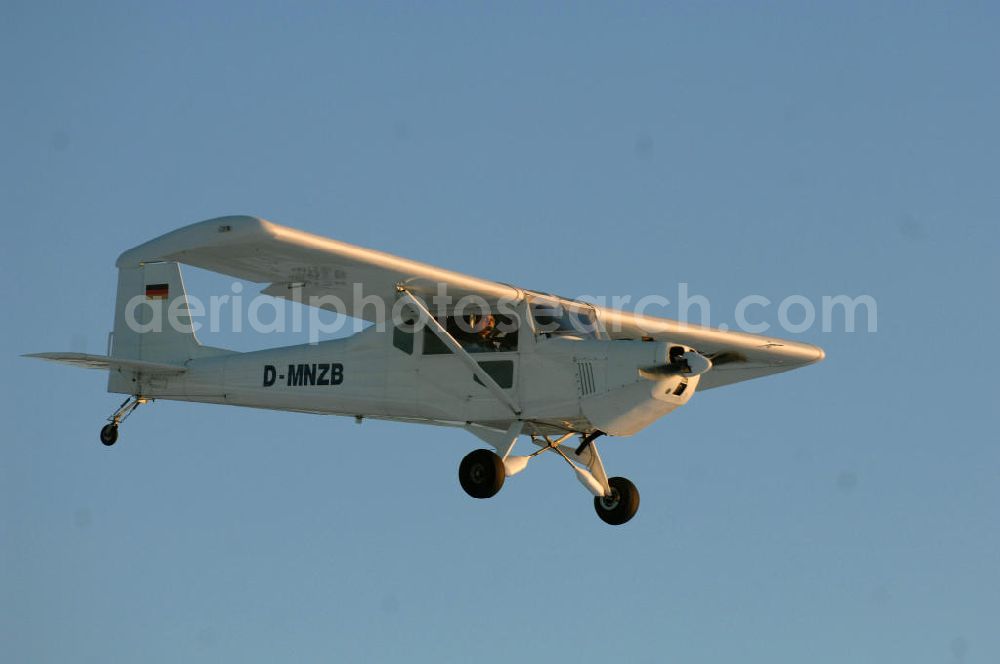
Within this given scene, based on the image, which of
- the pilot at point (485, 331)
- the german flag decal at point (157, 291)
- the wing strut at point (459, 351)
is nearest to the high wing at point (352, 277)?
the wing strut at point (459, 351)

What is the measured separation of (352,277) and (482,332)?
5.24ft

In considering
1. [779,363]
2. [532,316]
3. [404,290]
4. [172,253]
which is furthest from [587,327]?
[172,253]

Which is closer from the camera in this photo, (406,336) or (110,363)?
(406,336)

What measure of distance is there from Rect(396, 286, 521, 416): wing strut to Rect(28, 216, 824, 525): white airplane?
19mm

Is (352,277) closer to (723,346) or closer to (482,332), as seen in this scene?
(482,332)

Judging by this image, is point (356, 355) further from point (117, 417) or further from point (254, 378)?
point (117, 417)

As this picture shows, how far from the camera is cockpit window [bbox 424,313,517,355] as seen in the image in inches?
694

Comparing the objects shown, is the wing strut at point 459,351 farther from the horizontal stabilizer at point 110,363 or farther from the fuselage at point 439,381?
the horizontal stabilizer at point 110,363

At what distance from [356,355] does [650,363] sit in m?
3.60

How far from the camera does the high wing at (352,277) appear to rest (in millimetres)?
15578

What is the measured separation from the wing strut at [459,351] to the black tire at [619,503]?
5.26ft

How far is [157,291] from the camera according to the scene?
829 inches

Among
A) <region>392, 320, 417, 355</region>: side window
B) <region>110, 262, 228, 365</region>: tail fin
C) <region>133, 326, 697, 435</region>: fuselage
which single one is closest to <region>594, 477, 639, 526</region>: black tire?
<region>133, 326, 697, 435</region>: fuselage

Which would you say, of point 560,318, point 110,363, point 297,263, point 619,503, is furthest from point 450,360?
point 110,363
